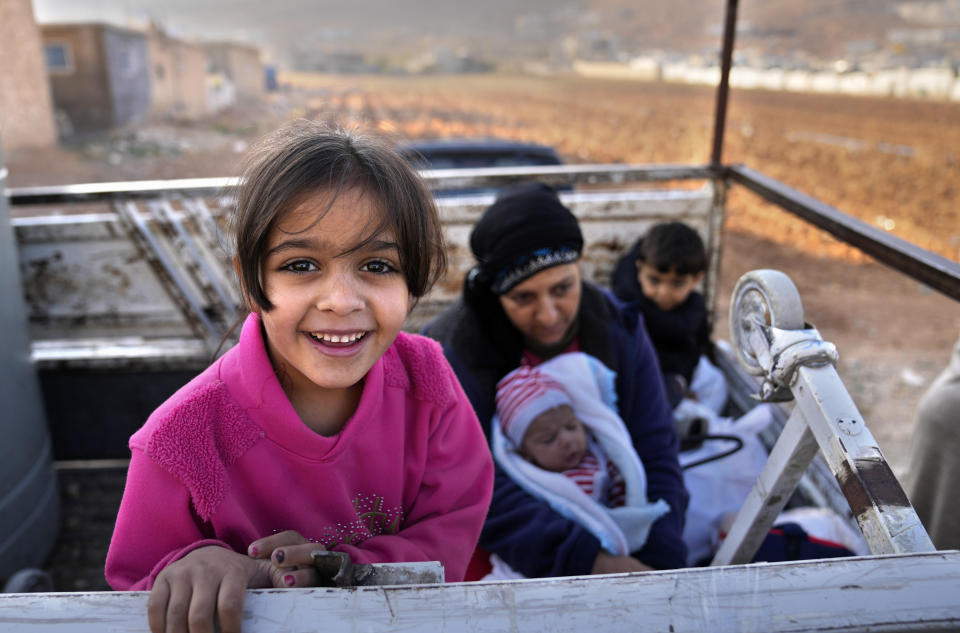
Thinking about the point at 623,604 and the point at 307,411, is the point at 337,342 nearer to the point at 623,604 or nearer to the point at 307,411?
the point at 307,411

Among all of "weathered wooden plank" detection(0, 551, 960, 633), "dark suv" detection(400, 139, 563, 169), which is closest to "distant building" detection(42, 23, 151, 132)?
"dark suv" detection(400, 139, 563, 169)

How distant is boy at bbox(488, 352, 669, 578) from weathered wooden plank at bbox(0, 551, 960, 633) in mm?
1142

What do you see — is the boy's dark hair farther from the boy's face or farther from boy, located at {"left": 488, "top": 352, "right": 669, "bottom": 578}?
boy, located at {"left": 488, "top": 352, "right": 669, "bottom": 578}

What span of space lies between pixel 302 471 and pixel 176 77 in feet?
117

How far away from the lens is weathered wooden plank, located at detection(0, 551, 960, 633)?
2.40 ft

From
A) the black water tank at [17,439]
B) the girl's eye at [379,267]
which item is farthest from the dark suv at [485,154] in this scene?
the girl's eye at [379,267]

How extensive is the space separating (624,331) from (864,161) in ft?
54.1

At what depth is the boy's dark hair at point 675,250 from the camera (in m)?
2.86

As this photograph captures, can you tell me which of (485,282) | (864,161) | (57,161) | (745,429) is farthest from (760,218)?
(57,161)

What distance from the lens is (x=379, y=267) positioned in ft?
3.86

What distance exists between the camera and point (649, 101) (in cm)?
3338

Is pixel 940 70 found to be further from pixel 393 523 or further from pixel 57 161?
pixel 393 523

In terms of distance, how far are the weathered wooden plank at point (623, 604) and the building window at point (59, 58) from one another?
1139 inches

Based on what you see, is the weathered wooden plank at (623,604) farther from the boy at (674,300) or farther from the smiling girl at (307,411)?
the boy at (674,300)
